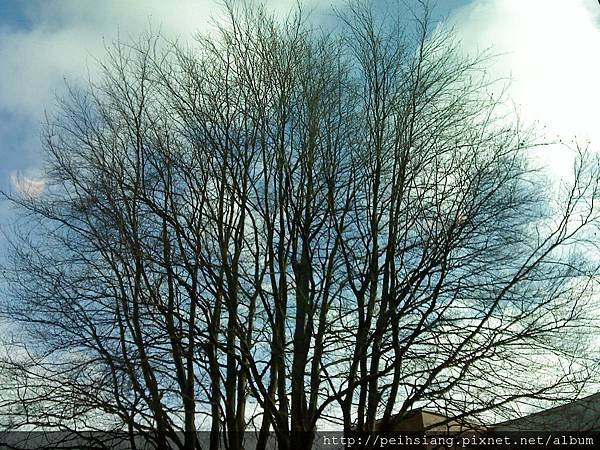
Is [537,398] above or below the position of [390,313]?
below

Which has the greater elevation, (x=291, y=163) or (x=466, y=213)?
(x=291, y=163)

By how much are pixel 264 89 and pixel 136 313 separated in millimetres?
3134

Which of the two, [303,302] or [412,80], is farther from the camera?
[412,80]

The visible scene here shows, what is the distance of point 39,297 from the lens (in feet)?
23.4

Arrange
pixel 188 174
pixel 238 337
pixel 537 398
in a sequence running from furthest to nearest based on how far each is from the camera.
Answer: pixel 188 174 → pixel 238 337 → pixel 537 398

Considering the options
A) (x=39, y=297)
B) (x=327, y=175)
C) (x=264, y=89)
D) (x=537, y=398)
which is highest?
(x=264, y=89)

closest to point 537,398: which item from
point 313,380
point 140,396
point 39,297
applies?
point 313,380

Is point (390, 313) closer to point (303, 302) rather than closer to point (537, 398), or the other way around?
point (303, 302)

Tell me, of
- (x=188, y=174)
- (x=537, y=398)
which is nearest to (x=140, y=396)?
(x=188, y=174)

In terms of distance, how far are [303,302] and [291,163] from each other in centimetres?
181

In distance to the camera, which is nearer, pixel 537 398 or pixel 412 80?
pixel 537 398

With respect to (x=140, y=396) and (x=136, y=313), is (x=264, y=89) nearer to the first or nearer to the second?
(x=136, y=313)

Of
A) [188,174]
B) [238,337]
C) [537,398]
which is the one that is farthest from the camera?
[188,174]

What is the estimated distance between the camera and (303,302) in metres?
6.76
